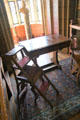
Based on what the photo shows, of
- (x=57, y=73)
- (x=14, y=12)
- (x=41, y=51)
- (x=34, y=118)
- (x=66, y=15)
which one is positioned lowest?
(x=34, y=118)

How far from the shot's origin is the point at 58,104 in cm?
158

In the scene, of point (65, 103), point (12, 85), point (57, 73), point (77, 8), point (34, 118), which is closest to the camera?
point (34, 118)

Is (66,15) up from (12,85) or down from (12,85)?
up

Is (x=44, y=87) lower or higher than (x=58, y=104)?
higher

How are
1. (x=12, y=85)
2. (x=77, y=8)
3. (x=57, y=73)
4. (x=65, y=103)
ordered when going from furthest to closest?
(x=77, y=8)
(x=57, y=73)
(x=12, y=85)
(x=65, y=103)

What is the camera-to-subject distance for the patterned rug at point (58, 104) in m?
1.42

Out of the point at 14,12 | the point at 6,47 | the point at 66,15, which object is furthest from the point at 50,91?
the point at 14,12

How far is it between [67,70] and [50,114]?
127 cm

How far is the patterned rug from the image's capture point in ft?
4.65

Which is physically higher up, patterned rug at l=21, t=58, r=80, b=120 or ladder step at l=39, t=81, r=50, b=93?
ladder step at l=39, t=81, r=50, b=93

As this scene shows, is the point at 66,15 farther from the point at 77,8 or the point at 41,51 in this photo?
the point at 41,51

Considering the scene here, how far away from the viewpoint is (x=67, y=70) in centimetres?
243

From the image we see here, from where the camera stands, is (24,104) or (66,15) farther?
(66,15)

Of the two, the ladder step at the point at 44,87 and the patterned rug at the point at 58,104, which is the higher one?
the ladder step at the point at 44,87
